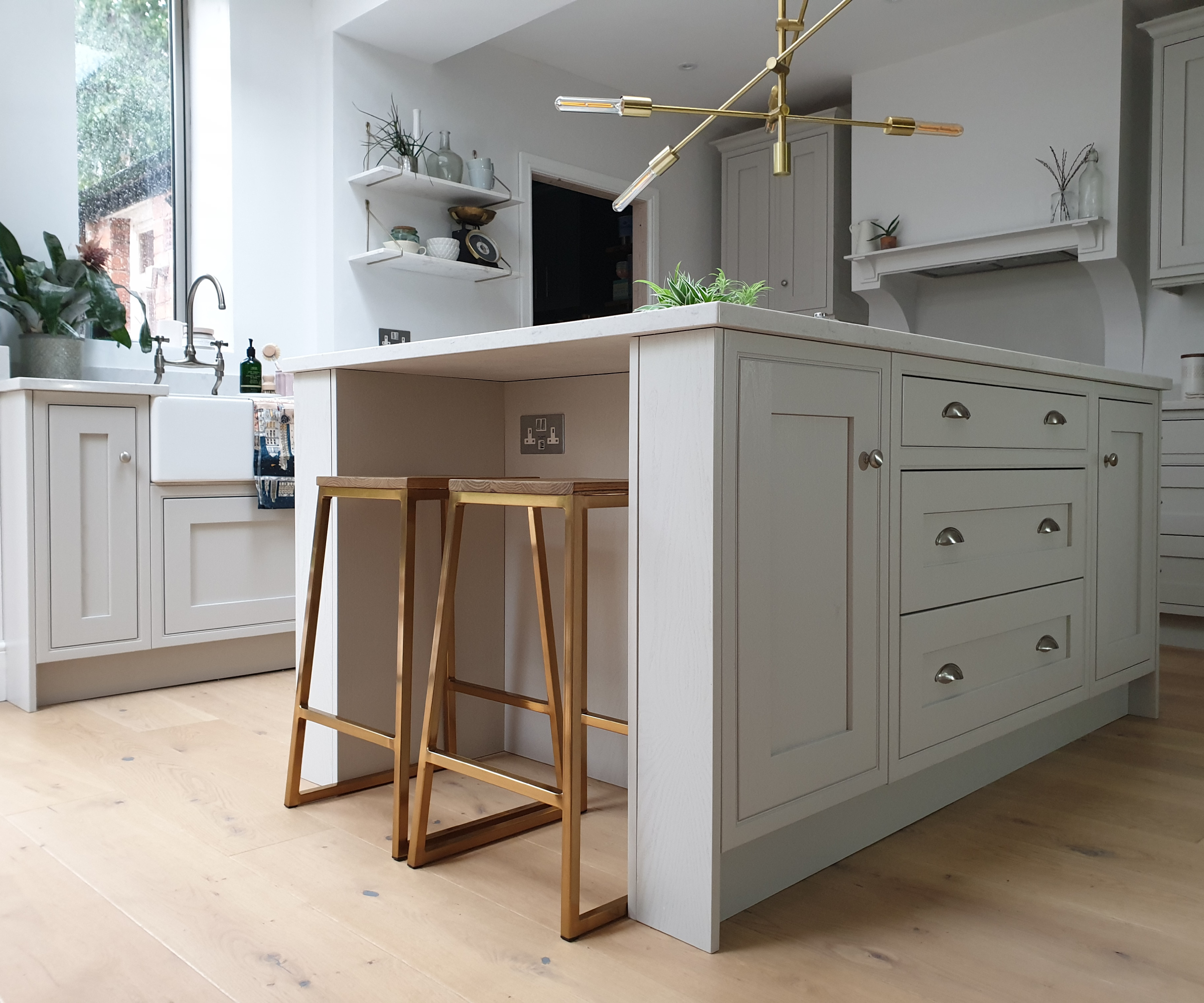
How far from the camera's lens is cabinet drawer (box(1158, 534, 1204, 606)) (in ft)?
12.1

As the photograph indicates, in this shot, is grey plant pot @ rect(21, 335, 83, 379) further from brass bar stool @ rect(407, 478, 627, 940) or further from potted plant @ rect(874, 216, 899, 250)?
potted plant @ rect(874, 216, 899, 250)

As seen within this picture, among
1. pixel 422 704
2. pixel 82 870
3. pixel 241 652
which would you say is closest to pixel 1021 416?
pixel 422 704

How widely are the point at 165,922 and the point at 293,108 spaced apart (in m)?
3.53

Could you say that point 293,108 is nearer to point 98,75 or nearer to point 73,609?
point 98,75

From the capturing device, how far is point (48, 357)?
Answer: 2.96m

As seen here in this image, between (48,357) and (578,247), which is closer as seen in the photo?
(48,357)

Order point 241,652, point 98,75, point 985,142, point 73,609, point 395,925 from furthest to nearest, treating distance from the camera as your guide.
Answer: point 985,142 < point 98,75 < point 241,652 < point 73,609 < point 395,925

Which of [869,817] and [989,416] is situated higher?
[989,416]

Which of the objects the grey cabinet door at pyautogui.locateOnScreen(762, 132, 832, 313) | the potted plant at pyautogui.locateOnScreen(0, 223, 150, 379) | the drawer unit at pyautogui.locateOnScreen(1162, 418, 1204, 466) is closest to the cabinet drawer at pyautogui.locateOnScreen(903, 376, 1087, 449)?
the drawer unit at pyautogui.locateOnScreen(1162, 418, 1204, 466)

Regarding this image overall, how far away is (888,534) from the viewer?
1.61m

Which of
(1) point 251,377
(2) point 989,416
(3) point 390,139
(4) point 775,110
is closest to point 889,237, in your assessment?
(3) point 390,139

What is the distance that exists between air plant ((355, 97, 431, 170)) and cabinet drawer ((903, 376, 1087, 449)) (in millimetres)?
2981

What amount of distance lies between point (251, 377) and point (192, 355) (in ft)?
0.74

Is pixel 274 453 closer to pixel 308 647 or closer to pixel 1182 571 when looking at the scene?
pixel 308 647
